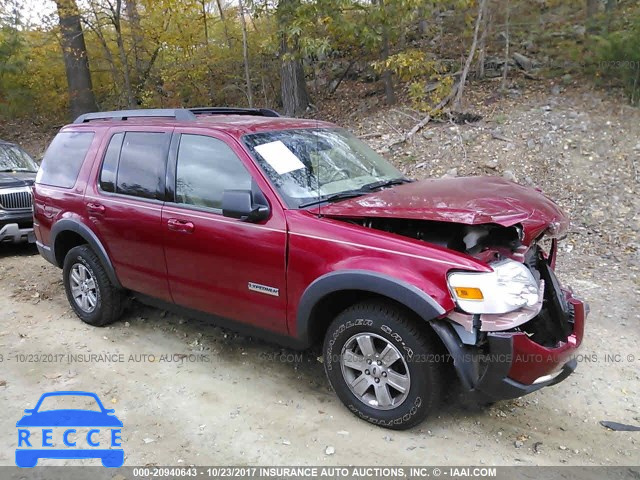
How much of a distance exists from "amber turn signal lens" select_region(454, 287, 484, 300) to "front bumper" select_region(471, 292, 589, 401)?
22 centimetres

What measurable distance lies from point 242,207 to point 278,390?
1.40m

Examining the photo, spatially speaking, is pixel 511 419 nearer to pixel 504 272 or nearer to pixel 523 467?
pixel 523 467

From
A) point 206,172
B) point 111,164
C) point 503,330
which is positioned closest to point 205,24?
point 111,164

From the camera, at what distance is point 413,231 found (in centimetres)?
339

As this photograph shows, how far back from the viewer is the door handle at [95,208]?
4551mm

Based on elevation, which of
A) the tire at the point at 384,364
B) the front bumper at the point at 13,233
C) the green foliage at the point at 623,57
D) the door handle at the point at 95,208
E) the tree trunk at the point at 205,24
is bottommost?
the front bumper at the point at 13,233

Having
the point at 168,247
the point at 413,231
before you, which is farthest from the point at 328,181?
the point at 168,247

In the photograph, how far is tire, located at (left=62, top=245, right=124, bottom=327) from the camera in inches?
189

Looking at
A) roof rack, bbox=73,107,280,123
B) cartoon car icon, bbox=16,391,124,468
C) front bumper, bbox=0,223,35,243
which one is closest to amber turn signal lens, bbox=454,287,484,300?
cartoon car icon, bbox=16,391,124,468

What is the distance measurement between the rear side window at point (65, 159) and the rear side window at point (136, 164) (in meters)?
0.43

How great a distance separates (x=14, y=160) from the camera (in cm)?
862

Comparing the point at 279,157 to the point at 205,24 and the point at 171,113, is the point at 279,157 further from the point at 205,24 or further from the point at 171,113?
the point at 205,24

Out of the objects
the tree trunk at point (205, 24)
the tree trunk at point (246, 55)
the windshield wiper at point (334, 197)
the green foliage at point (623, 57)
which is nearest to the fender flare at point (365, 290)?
the windshield wiper at point (334, 197)

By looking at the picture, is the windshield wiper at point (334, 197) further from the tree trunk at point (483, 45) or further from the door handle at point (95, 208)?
the tree trunk at point (483, 45)
